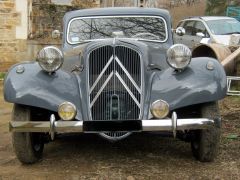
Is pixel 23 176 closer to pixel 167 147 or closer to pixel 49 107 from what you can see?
pixel 49 107

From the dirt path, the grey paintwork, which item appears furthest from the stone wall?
the grey paintwork

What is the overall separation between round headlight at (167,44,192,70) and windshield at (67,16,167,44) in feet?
4.02

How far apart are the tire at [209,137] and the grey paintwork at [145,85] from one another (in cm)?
14

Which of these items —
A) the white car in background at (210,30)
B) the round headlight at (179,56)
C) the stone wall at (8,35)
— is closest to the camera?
the round headlight at (179,56)

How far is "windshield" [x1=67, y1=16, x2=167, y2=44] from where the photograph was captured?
602 centimetres

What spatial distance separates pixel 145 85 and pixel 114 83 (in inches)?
11.6

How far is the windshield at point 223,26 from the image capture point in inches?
527

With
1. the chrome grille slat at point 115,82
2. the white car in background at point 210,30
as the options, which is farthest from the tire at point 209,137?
the white car in background at point 210,30

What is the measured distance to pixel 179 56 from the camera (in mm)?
4734

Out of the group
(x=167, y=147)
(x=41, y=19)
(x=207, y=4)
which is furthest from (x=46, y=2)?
(x=207, y=4)

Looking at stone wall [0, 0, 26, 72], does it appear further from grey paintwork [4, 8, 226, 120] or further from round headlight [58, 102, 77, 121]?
round headlight [58, 102, 77, 121]

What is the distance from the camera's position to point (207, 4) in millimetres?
26078

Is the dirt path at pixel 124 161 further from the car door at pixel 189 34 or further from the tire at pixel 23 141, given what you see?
the car door at pixel 189 34

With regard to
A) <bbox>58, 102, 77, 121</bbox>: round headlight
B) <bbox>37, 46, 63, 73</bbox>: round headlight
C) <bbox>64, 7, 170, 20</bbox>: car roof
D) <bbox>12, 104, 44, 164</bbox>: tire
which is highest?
<bbox>64, 7, 170, 20</bbox>: car roof
